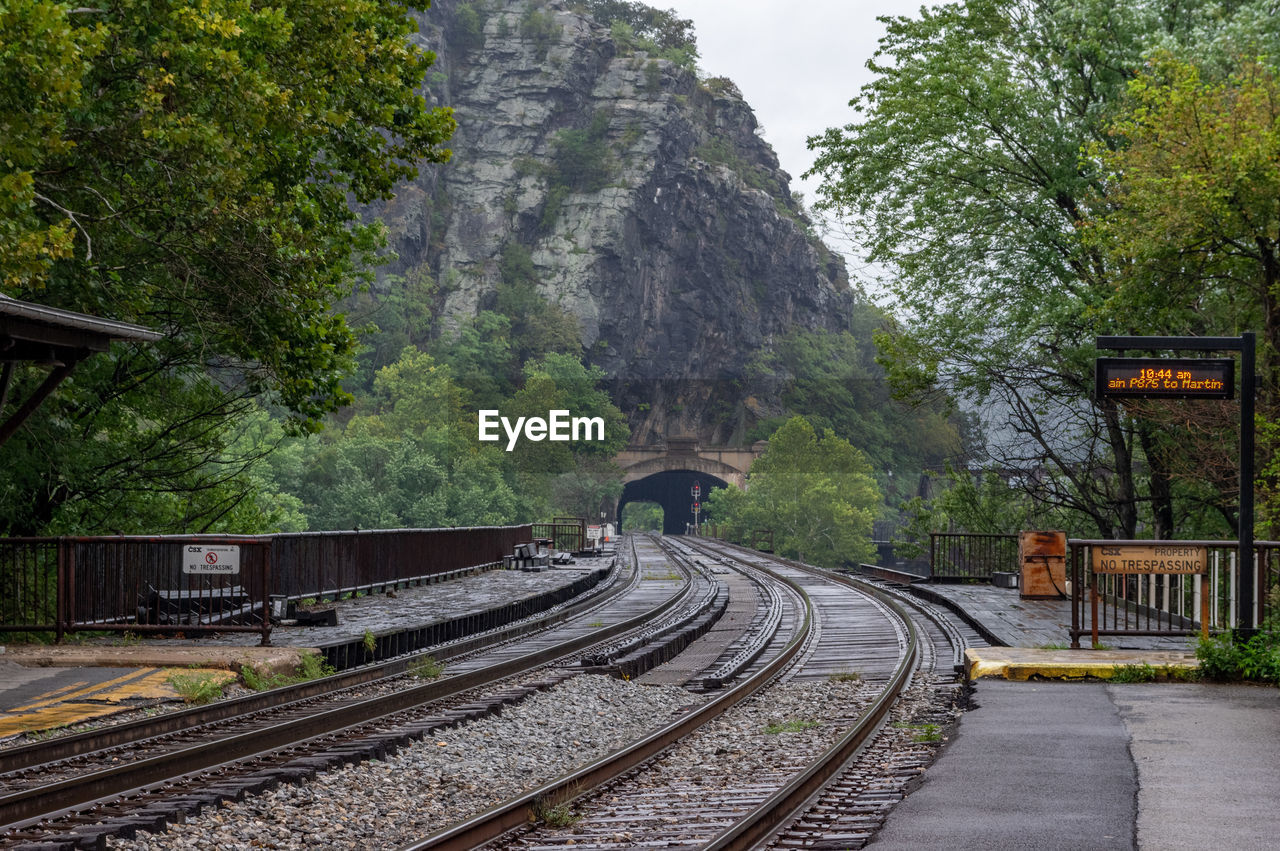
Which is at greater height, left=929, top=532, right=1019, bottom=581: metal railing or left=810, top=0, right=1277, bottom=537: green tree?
left=810, top=0, right=1277, bottom=537: green tree

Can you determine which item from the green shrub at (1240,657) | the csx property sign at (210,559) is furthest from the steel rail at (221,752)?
the green shrub at (1240,657)

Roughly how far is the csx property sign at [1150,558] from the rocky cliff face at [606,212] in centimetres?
12172

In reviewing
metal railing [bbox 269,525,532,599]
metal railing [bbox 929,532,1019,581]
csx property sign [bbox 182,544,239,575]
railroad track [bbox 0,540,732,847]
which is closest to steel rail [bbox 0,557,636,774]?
railroad track [bbox 0,540,732,847]

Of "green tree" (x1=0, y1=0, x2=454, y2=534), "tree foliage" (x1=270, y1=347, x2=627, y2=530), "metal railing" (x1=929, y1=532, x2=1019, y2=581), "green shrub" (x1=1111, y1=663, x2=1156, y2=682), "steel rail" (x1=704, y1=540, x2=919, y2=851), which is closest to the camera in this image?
"steel rail" (x1=704, y1=540, x2=919, y2=851)

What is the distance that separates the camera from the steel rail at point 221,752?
793 centimetres

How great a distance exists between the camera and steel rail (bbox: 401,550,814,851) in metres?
7.16

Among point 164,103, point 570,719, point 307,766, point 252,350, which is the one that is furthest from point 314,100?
point 307,766

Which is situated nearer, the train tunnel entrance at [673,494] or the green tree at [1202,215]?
the green tree at [1202,215]

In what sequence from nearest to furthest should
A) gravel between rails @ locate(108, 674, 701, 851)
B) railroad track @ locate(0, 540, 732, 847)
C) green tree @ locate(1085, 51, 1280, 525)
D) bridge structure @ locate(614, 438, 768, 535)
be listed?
1. gravel between rails @ locate(108, 674, 701, 851)
2. railroad track @ locate(0, 540, 732, 847)
3. green tree @ locate(1085, 51, 1280, 525)
4. bridge structure @ locate(614, 438, 768, 535)

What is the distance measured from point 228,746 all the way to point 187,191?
860 centimetres

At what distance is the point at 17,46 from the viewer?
12.2 meters

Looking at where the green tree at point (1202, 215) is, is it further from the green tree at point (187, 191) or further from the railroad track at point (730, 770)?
the green tree at point (187, 191)

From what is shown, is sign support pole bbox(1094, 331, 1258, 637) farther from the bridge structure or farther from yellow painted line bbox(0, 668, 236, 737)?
the bridge structure

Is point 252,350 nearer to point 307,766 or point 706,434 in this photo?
point 307,766
